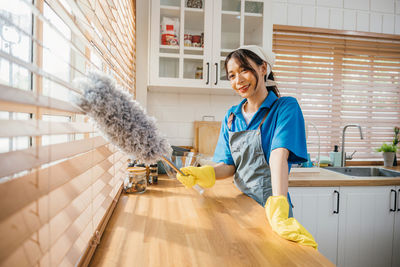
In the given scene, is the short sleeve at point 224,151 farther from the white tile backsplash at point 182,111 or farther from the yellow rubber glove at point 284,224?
the white tile backsplash at point 182,111

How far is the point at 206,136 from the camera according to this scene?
2.14 meters

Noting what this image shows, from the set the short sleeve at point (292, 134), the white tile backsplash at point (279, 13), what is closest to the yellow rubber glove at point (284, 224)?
the short sleeve at point (292, 134)

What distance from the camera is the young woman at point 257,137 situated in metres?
1.00

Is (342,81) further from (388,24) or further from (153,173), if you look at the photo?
(153,173)

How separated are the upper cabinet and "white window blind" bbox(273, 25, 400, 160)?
58 cm

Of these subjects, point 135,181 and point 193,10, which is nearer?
point 135,181

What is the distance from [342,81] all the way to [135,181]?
2361 millimetres

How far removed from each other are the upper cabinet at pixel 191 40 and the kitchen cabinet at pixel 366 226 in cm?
132

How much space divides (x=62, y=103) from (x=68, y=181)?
149 millimetres

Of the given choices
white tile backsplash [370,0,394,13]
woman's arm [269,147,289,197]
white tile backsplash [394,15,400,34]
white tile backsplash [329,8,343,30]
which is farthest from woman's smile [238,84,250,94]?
white tile backsplash [394,15,400,34]

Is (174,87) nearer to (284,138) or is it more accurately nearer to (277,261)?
(284,138)

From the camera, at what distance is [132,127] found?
1.75 ft

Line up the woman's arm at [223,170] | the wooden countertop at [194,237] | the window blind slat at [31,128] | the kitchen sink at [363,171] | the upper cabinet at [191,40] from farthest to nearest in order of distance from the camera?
the kitchen sink at [363,171] → the upper cabinet at [191,40] → the woman's arm at [223,170] → the wooden countertop at [194,237] → the window blind slat at [31,128]

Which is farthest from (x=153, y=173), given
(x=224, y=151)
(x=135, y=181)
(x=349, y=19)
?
(x=349, y=19)
